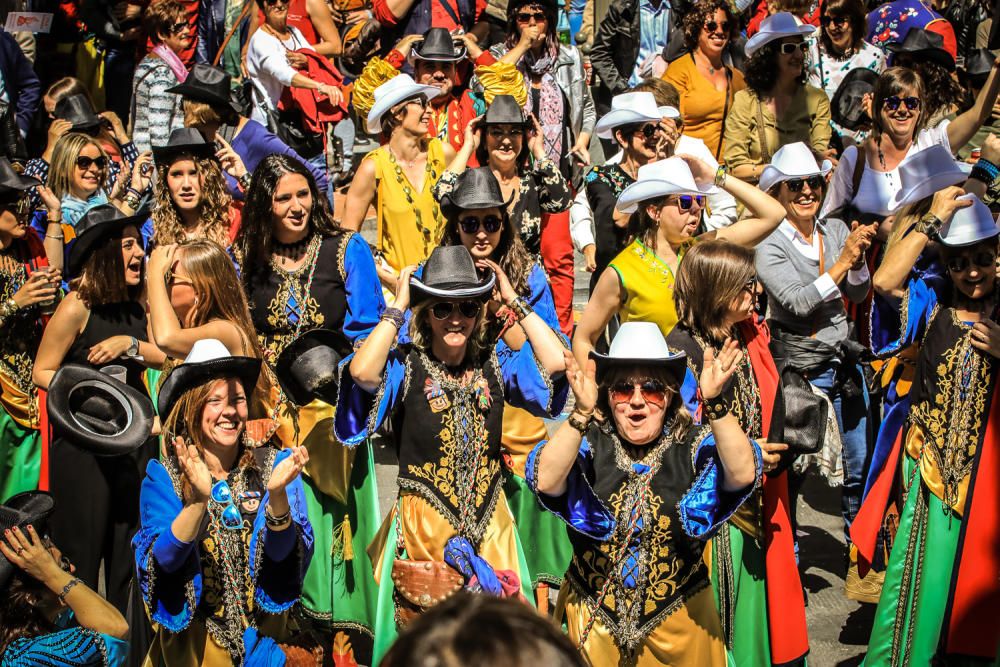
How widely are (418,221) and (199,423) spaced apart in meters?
3.02

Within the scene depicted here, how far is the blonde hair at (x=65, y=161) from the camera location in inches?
311

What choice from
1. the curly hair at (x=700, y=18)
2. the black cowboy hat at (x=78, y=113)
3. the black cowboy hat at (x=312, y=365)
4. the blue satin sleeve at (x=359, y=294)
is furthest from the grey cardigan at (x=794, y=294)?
the black cowboy hat at (x=78, y=113)

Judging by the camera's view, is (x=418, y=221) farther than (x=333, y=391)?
Yes

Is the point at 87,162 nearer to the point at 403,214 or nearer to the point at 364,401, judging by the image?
the point at 403,214

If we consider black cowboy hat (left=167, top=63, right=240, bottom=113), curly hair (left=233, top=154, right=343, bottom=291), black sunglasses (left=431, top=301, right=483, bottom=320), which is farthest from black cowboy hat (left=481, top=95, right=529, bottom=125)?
black sunglasses (left=431, top=301, right=483, bottom=320)

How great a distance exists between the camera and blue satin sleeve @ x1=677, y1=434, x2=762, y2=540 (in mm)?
4418

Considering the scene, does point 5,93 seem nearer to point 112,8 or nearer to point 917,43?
point 112,8

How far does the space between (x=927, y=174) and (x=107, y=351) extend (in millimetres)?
4156

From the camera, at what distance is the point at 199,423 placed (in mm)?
4578

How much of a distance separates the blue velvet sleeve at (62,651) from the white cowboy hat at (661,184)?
3.15 meters

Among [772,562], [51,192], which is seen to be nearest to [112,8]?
[51,192]

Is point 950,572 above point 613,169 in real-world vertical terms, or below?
below

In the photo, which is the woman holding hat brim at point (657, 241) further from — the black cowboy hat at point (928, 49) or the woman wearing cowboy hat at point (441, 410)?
the black cowboy hat at point (928, 49)

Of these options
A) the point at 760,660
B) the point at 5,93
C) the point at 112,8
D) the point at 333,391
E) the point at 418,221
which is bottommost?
the point at 760,660
